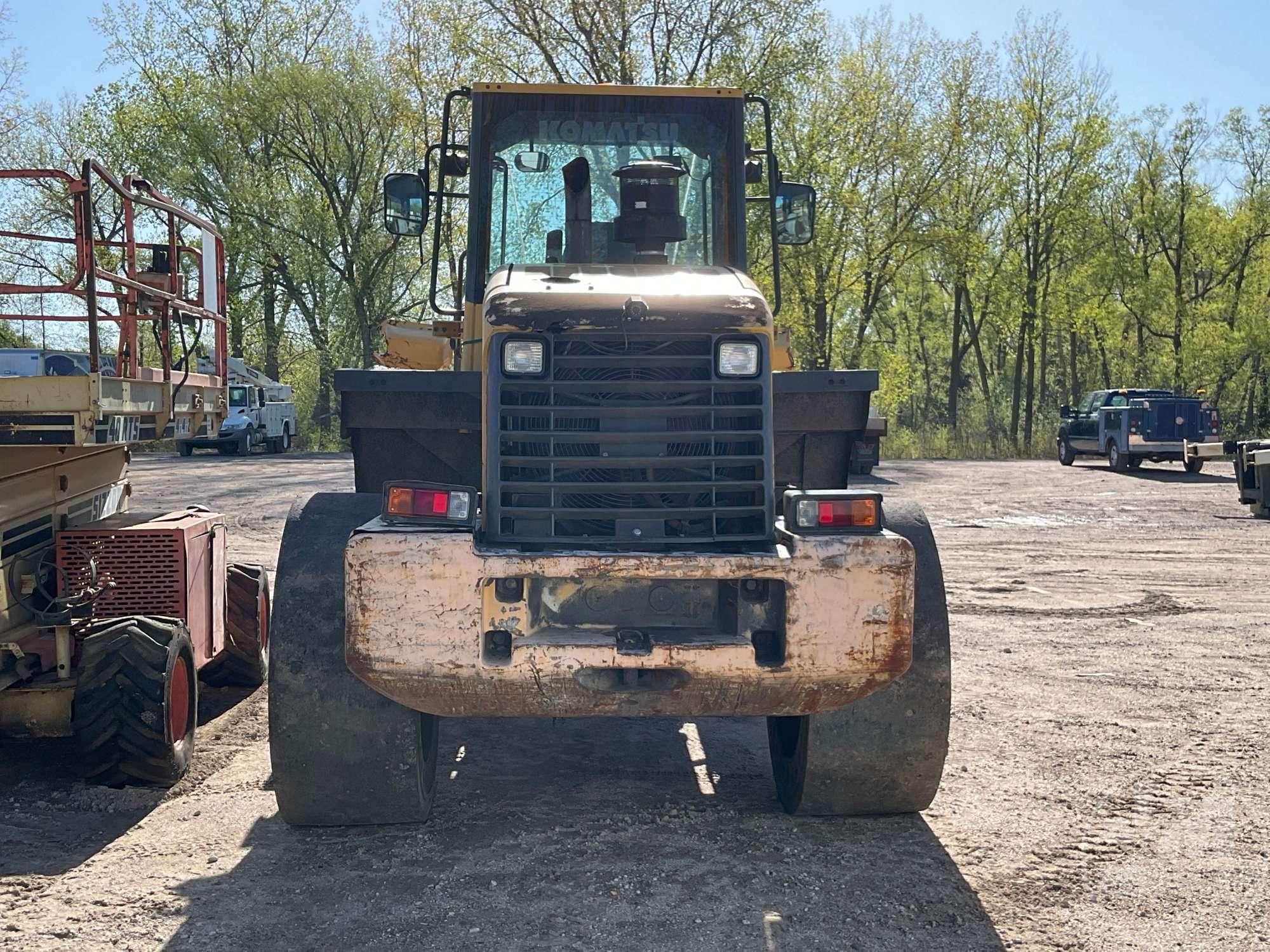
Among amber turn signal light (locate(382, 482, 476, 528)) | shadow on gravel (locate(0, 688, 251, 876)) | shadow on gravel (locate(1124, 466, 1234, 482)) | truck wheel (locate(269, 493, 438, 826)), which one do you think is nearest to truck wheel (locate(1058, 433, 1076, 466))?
shadow on gravel (locate(1124, 466, 1234, 482))

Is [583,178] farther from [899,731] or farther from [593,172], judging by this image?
[899,731]

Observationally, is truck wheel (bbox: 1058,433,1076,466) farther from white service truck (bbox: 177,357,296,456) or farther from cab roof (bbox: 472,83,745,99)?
cab roof (bbox: 472,83,745,99)

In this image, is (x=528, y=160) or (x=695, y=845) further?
(x=528, y=160)

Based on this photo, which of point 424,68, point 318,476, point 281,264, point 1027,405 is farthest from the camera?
point 1027,405

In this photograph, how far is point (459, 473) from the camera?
524cm

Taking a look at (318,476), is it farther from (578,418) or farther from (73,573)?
(578,418)

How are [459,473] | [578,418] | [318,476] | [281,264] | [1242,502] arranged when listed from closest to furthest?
[578,418]
[459,473]
[1242,502]
[318,476]
[281,264]

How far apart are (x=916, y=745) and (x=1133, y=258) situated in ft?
147

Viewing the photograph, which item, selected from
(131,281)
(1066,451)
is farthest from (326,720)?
(1066,451)

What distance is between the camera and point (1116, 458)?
26.1m

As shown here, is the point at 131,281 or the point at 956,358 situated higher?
the point at 956,358

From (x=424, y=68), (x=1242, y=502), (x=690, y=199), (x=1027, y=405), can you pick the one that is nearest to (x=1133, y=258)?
(x=1027, y=405)

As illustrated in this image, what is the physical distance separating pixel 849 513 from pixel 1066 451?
26.6 meters

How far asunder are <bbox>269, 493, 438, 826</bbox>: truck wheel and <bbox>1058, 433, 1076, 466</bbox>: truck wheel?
2660 centimetres
